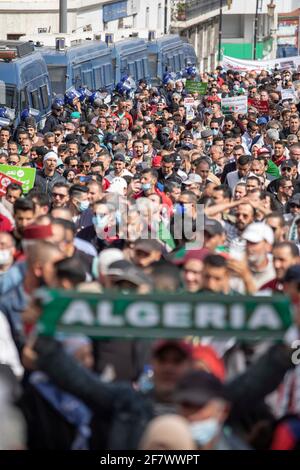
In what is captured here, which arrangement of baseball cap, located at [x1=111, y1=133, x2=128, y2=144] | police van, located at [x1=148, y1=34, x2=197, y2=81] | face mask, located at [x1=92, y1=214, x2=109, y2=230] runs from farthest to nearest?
police van, located at [x1=148, y1=34, x2=197, y2=81] → baseball cap, located at [x1=111, y1=133, x2=128, y2=144] → face mask, located at [x1=92, y1=214, x2=109, y2=230]

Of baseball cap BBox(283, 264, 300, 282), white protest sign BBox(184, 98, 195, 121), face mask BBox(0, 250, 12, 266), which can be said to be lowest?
white protest sign BBox(184, 98, 195, 121)

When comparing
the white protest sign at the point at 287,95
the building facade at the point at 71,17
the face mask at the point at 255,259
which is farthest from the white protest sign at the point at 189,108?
the face mask at the point at 255,259

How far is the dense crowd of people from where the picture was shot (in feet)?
18.9

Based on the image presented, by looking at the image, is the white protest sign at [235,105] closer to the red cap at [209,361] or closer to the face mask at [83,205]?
the face mask at [83,205]

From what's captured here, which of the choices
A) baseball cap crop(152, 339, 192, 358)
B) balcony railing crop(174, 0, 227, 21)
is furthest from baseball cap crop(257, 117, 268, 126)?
balcony railing crop(174, 0, 227, 21)

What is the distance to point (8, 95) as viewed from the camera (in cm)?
2786

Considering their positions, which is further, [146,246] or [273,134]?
[273,134]

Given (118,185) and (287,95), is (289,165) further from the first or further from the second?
(287,95)

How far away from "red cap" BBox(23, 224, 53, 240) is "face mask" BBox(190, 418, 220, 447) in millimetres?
3506

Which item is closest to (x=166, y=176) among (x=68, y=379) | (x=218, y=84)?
(x=68, y=379)

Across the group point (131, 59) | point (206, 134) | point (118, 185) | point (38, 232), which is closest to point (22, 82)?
point (206, 134)

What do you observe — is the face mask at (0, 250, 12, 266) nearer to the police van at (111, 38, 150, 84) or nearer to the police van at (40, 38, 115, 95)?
the police van at (40, 38, 115, 95)

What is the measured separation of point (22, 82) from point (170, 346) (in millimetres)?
23082

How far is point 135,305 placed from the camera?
538 cm
